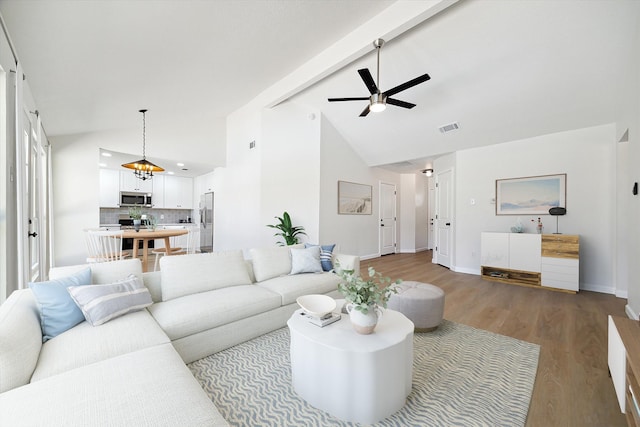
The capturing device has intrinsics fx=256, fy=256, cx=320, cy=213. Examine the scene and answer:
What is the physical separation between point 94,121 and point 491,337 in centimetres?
601

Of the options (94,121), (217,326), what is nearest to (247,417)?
(217,326)

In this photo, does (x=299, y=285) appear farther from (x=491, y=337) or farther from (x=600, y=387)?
(x=600, y=387)

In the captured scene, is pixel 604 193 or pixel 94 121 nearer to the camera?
pixel 604 193

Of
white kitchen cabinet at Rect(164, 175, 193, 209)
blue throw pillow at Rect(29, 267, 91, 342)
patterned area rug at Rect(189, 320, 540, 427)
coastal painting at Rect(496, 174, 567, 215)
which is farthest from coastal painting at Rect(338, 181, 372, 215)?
white kitchen cabinet at Rect(164, 175, 193, 209)

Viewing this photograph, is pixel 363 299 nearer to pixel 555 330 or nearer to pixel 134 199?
pixel 555 330

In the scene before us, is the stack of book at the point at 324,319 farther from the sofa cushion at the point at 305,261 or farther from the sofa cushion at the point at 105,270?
the sofa cushion at the point at 105,270

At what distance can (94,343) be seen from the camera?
1.45m

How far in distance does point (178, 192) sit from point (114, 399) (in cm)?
763

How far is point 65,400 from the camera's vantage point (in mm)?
986

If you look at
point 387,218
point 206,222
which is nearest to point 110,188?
point 206,222

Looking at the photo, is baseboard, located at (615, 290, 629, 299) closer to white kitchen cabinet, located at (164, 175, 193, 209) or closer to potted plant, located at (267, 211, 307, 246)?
potted plant, located at (267, 211, 307, 246)

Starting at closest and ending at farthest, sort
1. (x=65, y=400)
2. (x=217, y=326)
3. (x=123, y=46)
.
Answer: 1. (x=65, y=400)
2. (x=217, y=326)
3. (x=123, y=46)

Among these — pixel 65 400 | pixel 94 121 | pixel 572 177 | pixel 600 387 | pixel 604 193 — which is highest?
pixel 94 121

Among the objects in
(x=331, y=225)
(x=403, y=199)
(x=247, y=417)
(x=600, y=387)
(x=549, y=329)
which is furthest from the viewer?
(x=403, y=199)
